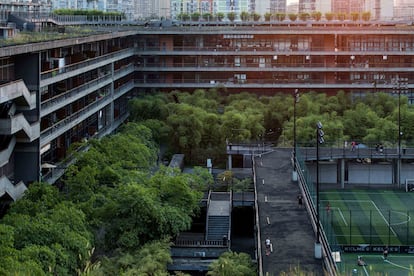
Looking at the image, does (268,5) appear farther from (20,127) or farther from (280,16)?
(20,127)

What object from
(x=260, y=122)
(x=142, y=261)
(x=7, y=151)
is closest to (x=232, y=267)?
(x=142, y=261)

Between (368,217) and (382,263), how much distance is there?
35.6ft

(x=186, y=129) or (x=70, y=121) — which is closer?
(x=70, y=121)

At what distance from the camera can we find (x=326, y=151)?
62.2 metres

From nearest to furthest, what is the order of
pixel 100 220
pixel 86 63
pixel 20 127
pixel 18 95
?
pixel 100 220
pixel 18 95
pixel 20 127
pixel 86 63

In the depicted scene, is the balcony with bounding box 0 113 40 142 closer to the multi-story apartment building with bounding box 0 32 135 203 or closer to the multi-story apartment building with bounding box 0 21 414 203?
the multi-story apartment building with bounding box 0 32 135 203

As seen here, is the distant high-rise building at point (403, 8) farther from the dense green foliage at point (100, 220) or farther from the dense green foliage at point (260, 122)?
the dense green foliage at point (100, 220)

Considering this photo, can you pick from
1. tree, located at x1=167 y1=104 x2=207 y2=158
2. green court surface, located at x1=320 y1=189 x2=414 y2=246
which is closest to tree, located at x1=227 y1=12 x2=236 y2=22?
tree, located at x1=167 y1=104 x2=207 y2=158

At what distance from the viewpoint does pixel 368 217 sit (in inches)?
2060

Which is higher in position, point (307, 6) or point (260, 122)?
point (307, 6)

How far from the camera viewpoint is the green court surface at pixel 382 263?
131 ft

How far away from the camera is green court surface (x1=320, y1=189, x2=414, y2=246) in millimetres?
46531

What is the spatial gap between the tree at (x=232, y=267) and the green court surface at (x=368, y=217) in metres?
7.42

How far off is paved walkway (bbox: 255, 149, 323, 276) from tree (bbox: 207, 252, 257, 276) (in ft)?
2.46
